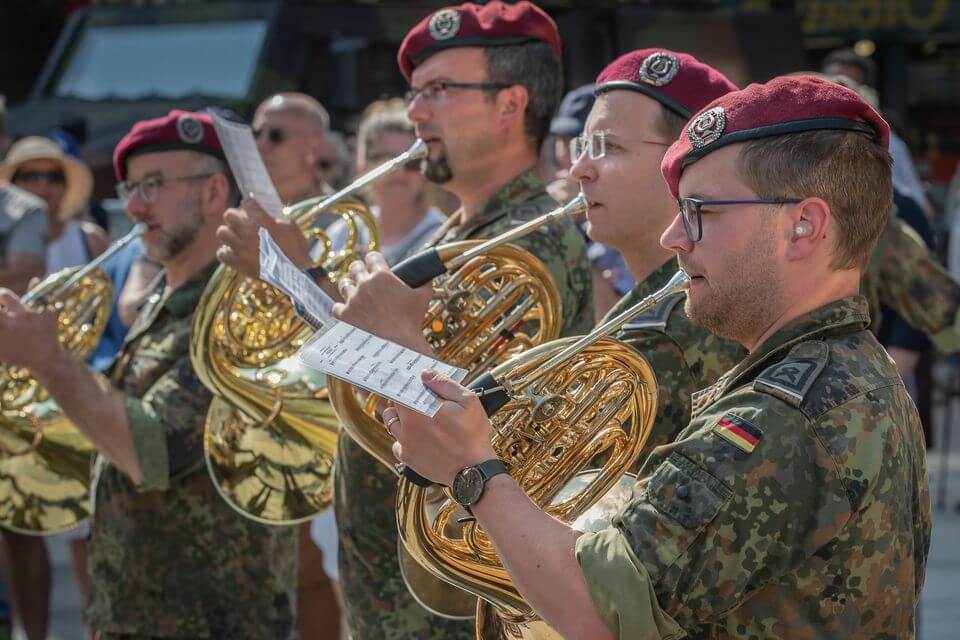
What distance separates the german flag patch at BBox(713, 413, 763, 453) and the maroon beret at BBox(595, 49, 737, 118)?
1.09 metres

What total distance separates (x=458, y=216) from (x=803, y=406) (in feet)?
5.74

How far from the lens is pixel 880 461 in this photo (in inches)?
76.1

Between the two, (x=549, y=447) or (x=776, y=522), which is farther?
(x=549, y=447)

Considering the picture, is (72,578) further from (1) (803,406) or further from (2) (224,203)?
(1) (803,406)

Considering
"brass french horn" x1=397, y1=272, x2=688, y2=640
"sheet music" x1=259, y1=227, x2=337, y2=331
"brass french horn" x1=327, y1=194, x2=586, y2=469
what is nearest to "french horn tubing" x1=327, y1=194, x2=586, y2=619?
"brass french horn" x1=327, y1=194, x2=586, y2=469

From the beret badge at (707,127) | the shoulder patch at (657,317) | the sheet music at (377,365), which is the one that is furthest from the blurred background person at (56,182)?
the beret badge at (707,127)

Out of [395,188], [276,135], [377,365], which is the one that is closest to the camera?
[377,365]

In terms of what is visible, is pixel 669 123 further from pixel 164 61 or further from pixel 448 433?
pixel 164 61

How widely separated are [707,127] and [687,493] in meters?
0.52

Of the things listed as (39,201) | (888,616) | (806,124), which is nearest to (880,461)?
(888,616)

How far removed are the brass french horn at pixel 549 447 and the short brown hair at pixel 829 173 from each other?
0.32 m

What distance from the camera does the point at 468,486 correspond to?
207 centimetres

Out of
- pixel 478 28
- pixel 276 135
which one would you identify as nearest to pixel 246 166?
pixel 478 28

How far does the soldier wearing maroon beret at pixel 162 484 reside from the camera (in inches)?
146
